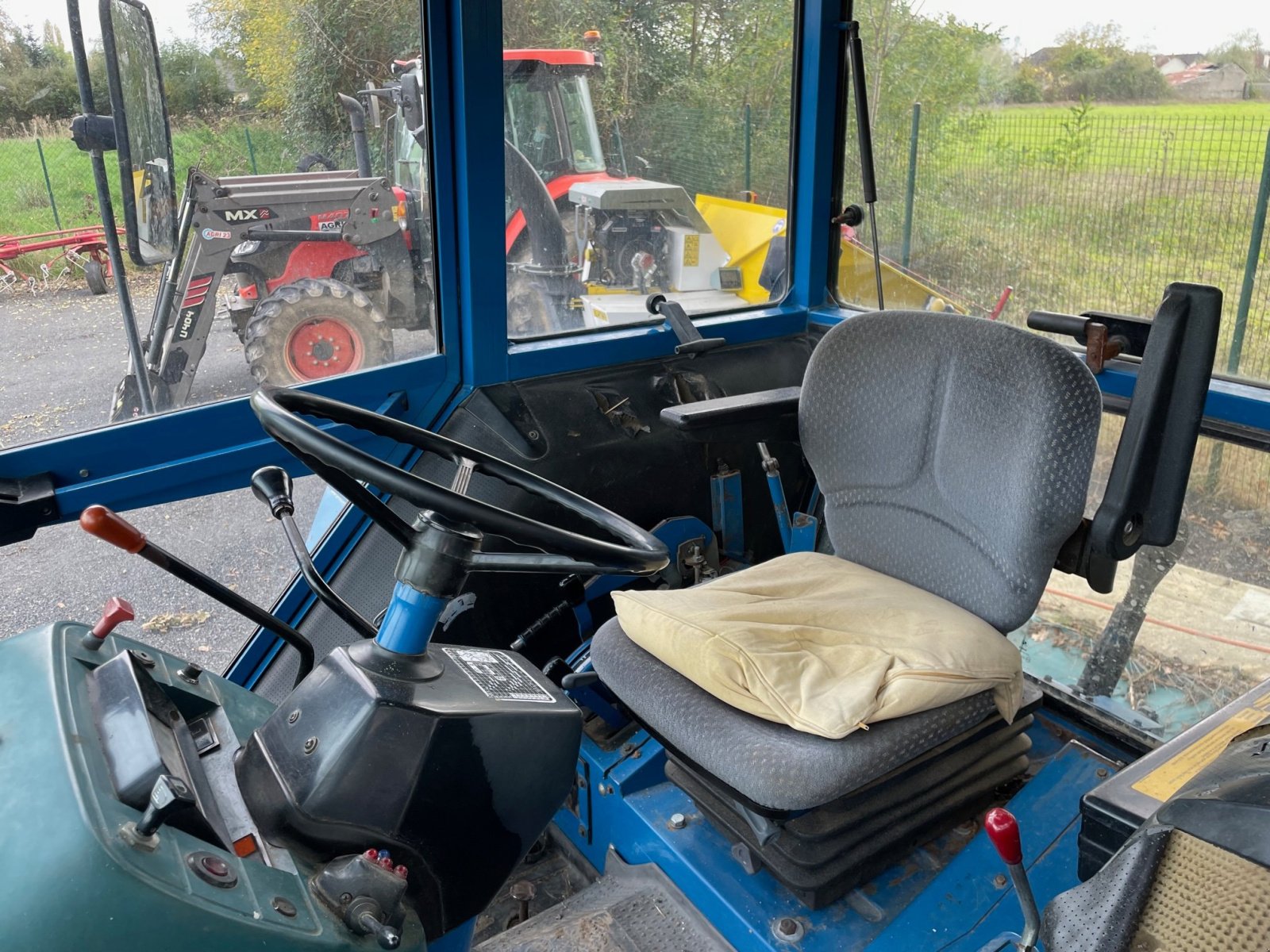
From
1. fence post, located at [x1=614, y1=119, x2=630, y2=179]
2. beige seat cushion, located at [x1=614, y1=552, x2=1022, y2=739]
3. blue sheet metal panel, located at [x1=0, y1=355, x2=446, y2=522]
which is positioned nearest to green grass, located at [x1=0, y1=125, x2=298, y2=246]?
blue sheet metal panel, located at [x1=0, y1=355, x2=446, y2=522]

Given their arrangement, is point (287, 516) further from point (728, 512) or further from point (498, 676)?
point (728, 512)

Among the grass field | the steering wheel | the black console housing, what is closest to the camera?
the steering wheel

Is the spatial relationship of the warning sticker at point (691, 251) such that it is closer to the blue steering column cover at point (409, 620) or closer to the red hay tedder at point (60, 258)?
the red hay tedder at point (60, 258)

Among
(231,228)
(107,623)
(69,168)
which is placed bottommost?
(107,623)

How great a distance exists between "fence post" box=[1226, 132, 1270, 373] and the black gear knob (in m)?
1.57

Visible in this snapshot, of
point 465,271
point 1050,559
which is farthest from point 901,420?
point 465,271

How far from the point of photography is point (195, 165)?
1658mm

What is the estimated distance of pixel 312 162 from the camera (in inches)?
69.1

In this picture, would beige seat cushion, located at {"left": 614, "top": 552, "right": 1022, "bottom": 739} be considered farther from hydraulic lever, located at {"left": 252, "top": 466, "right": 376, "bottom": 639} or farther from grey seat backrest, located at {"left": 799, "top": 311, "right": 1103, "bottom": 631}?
hydraulic lever, located at {"left": 252, "top": 466, "right": 376, "bottom": 639}

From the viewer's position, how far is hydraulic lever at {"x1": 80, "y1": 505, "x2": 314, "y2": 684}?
1168 mm

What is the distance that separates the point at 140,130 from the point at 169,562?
73cm

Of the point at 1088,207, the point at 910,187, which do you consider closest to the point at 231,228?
the point at 910,187

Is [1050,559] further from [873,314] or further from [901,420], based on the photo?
[873,314]

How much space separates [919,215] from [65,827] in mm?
1995
